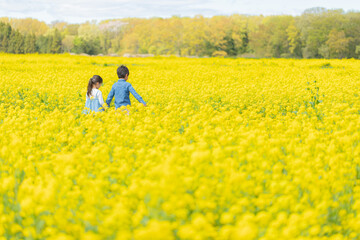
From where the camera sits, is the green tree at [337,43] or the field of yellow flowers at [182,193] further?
the green tree at [337,43]

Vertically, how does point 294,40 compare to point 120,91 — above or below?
above

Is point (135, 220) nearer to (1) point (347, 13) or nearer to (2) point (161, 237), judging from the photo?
(2) point (161, 237)

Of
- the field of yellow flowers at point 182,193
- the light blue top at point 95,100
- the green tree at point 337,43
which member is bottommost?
the field of yellow flowers at point 182,193

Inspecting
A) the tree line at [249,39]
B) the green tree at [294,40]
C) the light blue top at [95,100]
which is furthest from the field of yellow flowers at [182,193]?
the green tree at [294,40]

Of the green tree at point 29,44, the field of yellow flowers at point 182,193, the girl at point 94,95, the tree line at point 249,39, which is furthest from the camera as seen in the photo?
the green tree at point 29,44

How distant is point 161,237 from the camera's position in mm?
2225

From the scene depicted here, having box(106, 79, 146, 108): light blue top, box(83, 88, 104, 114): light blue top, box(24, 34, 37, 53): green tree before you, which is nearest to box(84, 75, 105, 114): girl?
box(83, 88, 104, 114): light blue top

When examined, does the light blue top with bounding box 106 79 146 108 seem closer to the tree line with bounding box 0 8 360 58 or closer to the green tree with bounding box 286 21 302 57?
the tree line with bounding box 0 8 360 58

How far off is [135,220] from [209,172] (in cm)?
97

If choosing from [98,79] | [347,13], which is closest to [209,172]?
[98,79]

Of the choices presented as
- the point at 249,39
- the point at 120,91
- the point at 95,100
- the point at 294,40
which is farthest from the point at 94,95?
the point at 249,39

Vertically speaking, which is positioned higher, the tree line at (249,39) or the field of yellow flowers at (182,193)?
the tree line at (249,39)

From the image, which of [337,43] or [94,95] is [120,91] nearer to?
[94,95]

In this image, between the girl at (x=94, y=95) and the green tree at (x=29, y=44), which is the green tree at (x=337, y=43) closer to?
the green tree at (x=29, y=44)
